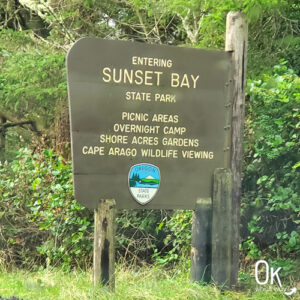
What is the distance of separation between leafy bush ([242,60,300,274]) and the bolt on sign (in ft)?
4.04

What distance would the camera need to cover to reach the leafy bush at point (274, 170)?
354 inches

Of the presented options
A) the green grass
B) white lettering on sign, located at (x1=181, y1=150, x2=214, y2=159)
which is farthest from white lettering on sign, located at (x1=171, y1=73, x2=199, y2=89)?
the green grass

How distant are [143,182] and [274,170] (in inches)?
97.9

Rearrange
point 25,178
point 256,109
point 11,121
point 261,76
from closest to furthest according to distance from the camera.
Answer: point 256,109 < point 261,76 < point 25,178 < point 11,121

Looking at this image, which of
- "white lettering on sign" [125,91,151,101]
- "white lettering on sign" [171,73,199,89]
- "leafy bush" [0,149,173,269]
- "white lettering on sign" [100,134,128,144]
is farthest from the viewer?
"leafy bush" [0,149,173,269]

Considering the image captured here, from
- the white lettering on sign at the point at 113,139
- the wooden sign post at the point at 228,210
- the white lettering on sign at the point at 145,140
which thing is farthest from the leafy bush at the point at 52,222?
the white lettering on sign at the point at 113,139

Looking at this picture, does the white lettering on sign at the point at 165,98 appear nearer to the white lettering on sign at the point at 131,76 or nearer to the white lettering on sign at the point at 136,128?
the white lettering on sign at the point at 131,76

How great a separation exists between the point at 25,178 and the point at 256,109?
469 cm

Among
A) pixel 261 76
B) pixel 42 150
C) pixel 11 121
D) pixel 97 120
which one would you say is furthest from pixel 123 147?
pixel 11 121

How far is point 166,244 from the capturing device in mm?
11266

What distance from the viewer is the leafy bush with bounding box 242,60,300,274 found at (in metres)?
8.99

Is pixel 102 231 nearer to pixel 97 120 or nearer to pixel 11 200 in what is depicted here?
pixel 97 120

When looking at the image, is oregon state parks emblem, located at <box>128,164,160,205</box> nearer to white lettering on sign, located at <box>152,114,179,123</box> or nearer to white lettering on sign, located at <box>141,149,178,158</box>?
white lettering on sign, located at <box>141,149,178,158</box>

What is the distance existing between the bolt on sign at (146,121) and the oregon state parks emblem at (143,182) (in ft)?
0.03
